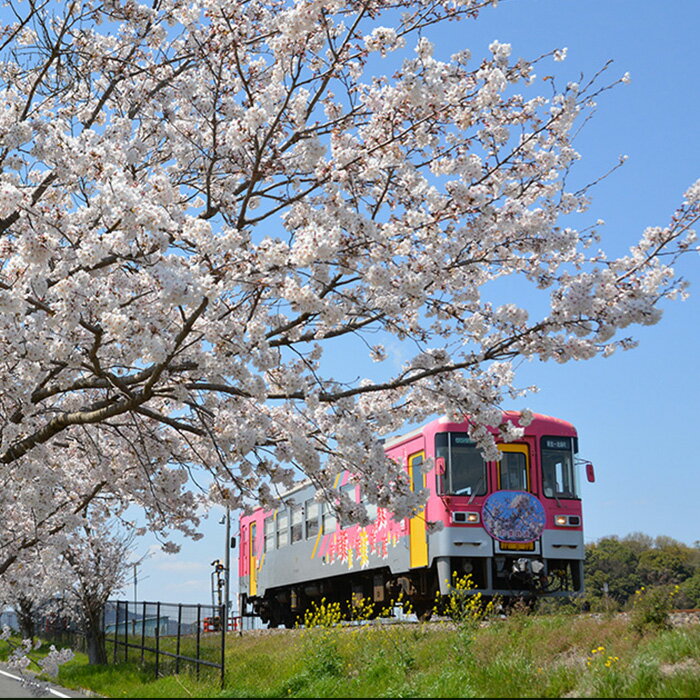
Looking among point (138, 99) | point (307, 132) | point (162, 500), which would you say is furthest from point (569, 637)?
point (138, 99)

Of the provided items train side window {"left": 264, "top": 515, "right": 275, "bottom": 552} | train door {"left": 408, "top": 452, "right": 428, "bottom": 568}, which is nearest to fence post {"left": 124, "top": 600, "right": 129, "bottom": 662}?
train side window {"left": 264, "top": 515, "right": 275, "bottom": 552}

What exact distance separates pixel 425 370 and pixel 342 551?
947 cm

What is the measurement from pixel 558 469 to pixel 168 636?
7.74m

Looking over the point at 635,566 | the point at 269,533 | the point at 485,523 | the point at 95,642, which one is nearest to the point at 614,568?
the point at 635,566

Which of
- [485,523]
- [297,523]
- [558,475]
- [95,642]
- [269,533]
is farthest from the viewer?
[269,533]

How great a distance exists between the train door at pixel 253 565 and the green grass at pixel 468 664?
733 centimetres

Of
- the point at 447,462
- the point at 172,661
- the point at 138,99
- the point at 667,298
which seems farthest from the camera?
the point at 172,661

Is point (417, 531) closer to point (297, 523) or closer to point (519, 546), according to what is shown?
point (519, 546)

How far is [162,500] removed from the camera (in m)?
11.4

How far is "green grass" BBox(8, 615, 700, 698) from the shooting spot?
28.3ft

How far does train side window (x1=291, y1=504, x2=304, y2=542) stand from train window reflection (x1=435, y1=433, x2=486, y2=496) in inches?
237

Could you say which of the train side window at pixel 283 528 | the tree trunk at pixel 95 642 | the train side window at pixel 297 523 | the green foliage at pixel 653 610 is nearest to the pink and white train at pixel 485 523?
the train side window at pixel 297 523

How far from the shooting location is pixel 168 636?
1748cm

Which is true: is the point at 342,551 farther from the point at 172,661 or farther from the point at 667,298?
the point at 667,298
